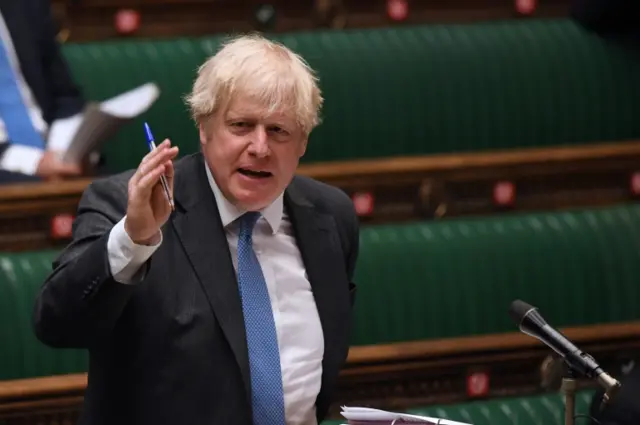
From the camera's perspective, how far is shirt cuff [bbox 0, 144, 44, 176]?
109 centimetres

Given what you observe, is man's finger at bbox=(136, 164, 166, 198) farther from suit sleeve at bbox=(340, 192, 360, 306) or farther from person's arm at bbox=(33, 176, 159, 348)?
suit sleeve at bbox=(340, 192, 360, 306)

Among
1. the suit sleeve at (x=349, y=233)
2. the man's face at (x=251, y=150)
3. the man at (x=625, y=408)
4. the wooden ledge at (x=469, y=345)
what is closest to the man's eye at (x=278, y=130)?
the man's face at (x=251, y=150)

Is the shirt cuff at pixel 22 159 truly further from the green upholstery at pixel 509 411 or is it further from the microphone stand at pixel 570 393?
the microphone stand at pixel 570 393

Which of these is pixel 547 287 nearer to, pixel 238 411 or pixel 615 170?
pixel 615 170

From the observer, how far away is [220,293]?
2.11 feet

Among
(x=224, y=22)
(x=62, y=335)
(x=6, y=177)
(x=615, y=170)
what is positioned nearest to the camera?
(x=62, y=335)

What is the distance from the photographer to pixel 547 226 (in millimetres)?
1113

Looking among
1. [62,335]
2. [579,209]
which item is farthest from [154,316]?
[579,209]

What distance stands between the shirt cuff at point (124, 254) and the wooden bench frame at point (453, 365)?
41cm

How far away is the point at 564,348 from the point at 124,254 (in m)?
0.20

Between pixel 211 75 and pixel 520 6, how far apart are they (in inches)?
32.2

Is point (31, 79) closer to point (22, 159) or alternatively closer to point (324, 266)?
point (22, 159)

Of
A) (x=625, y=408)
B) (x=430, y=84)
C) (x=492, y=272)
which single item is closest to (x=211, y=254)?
(x=625, y=408)

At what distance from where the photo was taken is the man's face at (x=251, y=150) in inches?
24.8
